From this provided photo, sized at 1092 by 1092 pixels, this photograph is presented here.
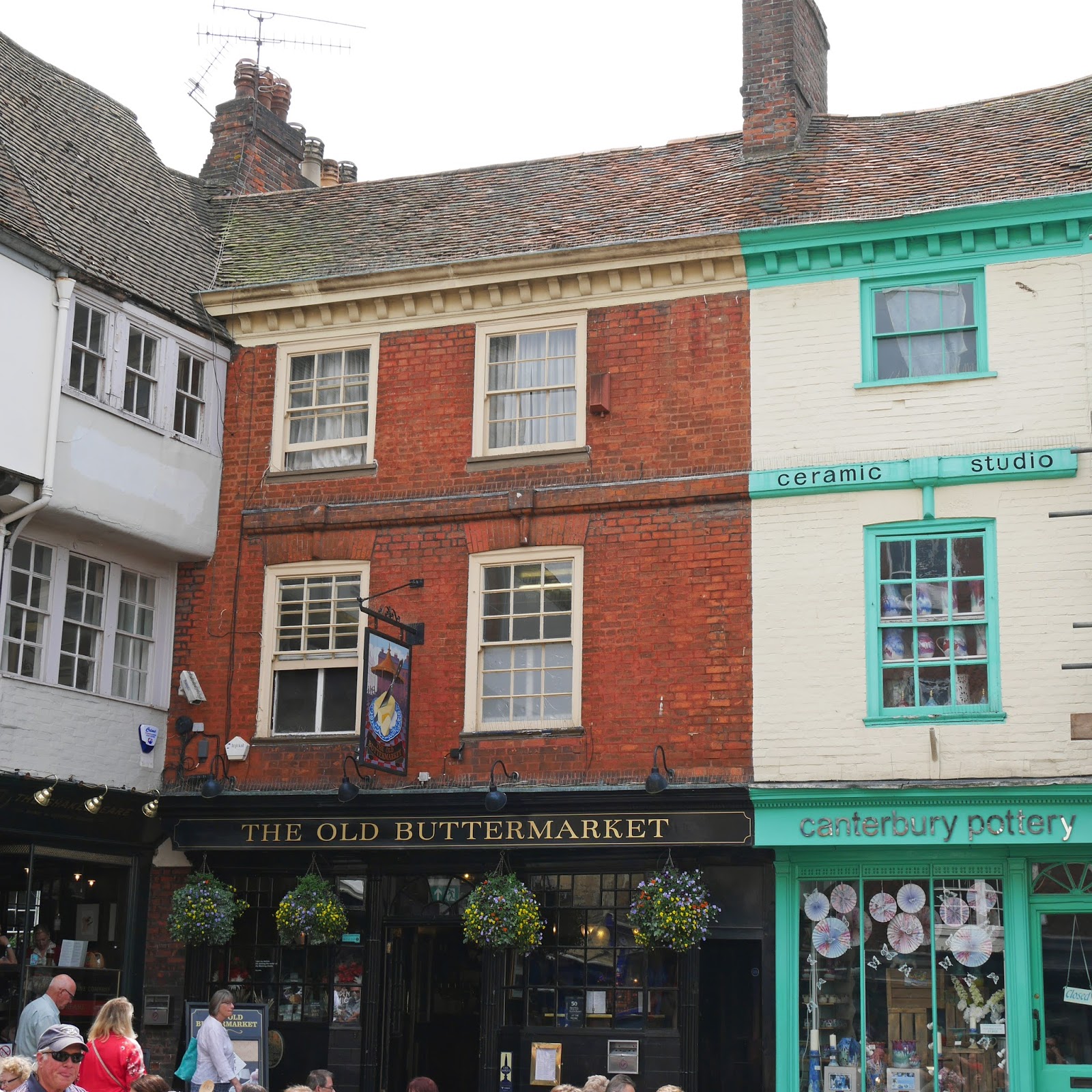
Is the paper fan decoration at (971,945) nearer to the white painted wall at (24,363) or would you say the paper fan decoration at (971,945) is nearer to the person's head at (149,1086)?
the person's head at (149,1086)

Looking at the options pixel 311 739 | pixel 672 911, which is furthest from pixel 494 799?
pixel 311 739

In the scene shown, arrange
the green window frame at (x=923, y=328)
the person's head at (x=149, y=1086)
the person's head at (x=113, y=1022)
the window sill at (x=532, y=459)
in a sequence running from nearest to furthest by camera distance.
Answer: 1. the person's head at (x=149, y=1086)
2. the person's head at (x=113, y=1022)
3. the green window frame at (x=923, y=328)
4. the window sill at (x=532, y=459)

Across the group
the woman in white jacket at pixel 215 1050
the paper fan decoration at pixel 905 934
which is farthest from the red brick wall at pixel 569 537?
the woman in white jacket at pixel 215 1050

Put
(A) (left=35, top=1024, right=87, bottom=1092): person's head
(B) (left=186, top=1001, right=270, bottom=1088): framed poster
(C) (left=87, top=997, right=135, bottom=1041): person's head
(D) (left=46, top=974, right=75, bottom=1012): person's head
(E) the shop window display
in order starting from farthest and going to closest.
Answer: (B) (left=186, top=1001, right=270, bottom=1088): framed poster, (E) the shop window display, (D) (left=46, top=974, right=75, bottom=1012): person's head, (C) (left=87, top=997, right=135, bottom=1041): person's head, (A) (left=35, top=1024, right=87, bottom=1092): person's head

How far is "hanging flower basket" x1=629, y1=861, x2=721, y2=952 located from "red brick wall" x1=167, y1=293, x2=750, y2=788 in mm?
1067

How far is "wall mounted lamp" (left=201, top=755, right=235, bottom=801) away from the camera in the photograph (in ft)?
56.3

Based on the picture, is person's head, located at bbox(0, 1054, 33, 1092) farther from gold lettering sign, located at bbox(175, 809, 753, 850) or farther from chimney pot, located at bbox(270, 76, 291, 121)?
chimney pot, located at bbox(270, 76, 291, 121)

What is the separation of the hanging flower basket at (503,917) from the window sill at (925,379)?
6.05m

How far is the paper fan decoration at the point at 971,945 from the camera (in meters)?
14.8

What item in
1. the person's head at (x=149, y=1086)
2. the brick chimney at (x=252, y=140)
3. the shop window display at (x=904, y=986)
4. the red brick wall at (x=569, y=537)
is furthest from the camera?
the brick chimney at (x=252, y=140)

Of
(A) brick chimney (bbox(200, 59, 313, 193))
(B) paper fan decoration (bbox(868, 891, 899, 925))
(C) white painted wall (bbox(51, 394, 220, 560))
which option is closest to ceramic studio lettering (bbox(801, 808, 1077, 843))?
(B) paper fan decoration (bbox(868, 891, 899, 925))

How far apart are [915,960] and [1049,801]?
1967 mm

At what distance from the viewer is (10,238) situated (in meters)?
15.7

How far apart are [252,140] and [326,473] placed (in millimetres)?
5942
